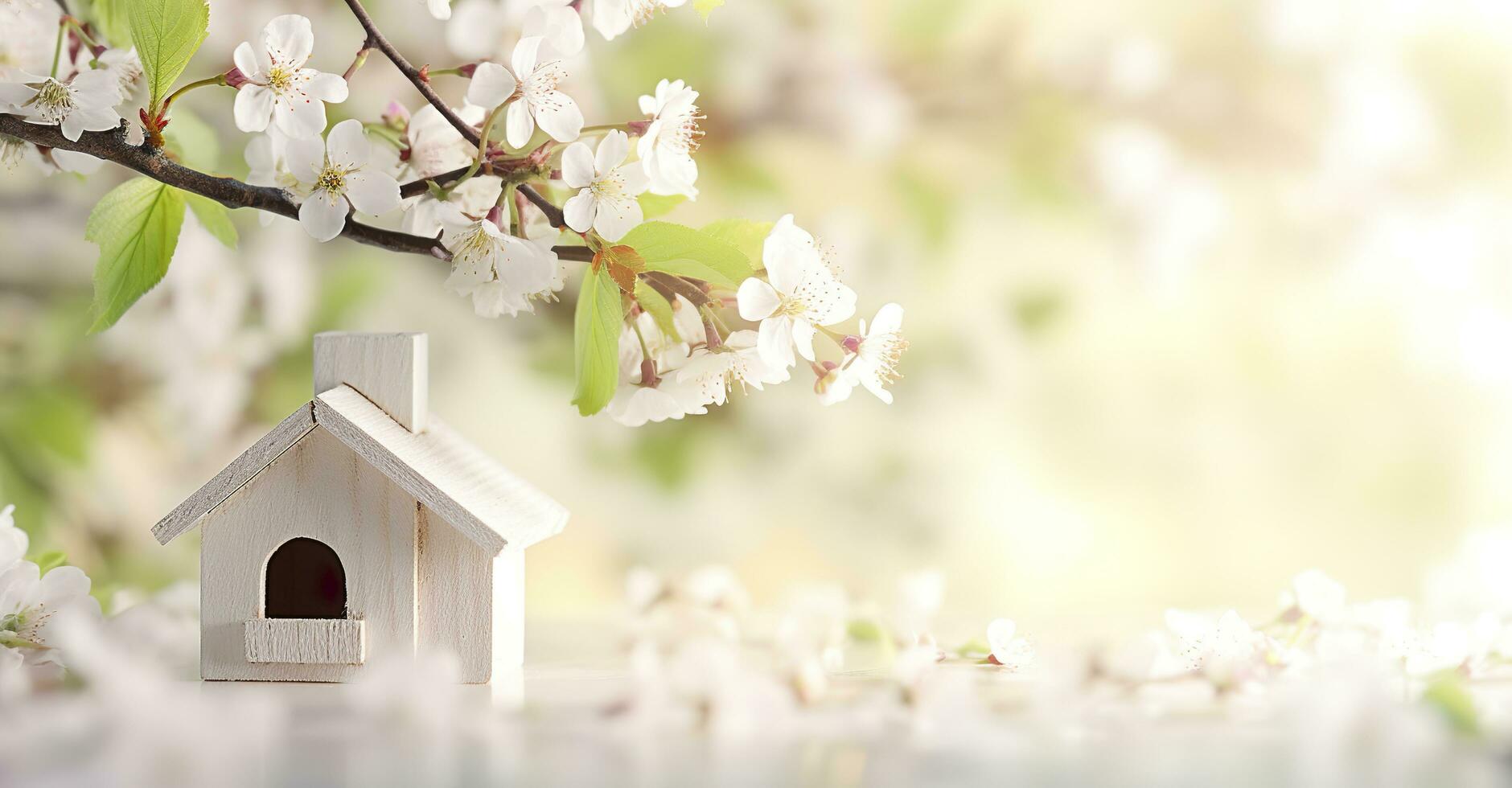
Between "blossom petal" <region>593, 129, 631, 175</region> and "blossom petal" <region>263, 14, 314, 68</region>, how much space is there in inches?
6.1

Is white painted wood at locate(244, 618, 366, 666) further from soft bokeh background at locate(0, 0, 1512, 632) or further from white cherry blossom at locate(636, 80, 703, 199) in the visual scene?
soft bokeh background at locate(0, 0, 1512, 632)

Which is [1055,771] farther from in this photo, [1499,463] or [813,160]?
[1499,463]

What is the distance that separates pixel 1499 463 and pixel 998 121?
55cm

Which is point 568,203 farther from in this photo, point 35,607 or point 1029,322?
point 1029,322

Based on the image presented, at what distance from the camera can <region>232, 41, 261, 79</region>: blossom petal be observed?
0.57 metres

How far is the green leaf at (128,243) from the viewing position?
0.61 meters

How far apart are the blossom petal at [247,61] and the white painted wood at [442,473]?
0.17 metres

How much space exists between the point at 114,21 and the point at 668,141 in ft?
1.35

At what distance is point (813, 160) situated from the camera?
1.04 meters

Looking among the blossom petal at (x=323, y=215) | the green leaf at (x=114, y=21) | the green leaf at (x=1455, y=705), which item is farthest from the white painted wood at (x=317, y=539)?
the green leaf at (x=1455, y=705)

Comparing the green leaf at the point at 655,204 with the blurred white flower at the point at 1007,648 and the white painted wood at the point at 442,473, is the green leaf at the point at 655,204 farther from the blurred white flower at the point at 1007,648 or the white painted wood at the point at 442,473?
the blurred white flower at the point at 1007,648

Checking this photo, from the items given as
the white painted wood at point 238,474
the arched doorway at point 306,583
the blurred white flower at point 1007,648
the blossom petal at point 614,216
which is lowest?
the blurred white flower at point 1007,648

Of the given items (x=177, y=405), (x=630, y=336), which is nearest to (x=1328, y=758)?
(x=630, y=336)

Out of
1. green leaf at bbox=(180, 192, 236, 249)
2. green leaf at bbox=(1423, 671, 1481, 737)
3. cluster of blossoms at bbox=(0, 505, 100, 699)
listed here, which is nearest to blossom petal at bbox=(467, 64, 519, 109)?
green leaf at bbox=(180, 192, 236, 249)
